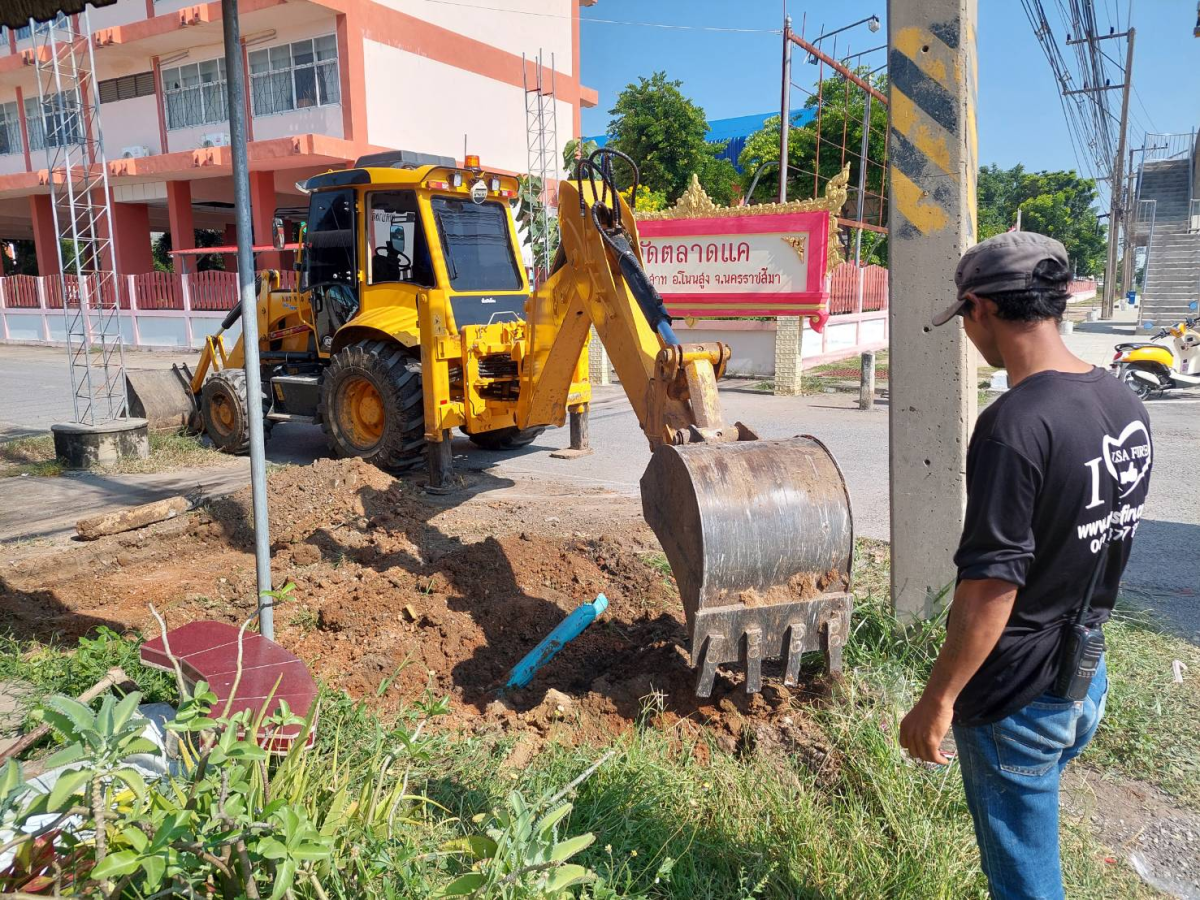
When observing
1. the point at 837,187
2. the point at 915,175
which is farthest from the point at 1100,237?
the point at 915,175

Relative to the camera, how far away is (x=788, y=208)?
1280cm

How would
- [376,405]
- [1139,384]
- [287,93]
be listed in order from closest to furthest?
[376,405] → [1139,384] → [287,93]

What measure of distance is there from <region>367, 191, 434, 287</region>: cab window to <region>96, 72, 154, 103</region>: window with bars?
61.2 feet

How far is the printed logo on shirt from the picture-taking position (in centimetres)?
187

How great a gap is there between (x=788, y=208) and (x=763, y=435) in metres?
4.28

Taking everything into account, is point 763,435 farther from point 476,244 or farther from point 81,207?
point 81,207

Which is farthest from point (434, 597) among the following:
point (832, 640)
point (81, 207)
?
point (81, 207)

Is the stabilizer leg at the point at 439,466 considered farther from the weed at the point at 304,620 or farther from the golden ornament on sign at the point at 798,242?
the golden ornament on sign at the point at 798,242

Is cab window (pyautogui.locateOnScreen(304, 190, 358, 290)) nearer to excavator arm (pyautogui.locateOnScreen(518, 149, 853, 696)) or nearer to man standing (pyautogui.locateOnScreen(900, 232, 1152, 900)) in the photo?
excavator arm (pyautogui.locateOnScreen(518, 149, 853, 696))

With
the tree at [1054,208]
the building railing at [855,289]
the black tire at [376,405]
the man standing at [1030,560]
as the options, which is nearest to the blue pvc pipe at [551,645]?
the man standing at [1030,560]

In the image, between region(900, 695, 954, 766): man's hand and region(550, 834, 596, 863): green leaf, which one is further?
region(900, 695, 954, 766): man's hand

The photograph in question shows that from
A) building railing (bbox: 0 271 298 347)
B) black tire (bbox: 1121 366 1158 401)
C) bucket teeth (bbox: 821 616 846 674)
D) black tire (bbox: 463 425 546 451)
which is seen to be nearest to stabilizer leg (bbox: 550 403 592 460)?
black tire (bbox: 463 425 546 451)

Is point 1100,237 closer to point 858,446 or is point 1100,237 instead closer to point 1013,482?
point 858,446

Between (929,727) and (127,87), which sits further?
(127,87)
